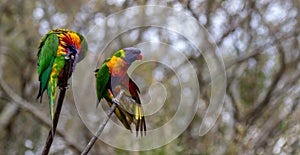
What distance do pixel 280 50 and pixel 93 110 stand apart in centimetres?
294

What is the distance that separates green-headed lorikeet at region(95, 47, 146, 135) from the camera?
25.0 inches

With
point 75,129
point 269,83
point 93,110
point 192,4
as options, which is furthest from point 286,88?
point 93,110

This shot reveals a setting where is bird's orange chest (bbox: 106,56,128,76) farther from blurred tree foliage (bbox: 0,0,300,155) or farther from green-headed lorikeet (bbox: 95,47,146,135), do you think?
blurred tree foliage (bbox: 0,0,300,155)

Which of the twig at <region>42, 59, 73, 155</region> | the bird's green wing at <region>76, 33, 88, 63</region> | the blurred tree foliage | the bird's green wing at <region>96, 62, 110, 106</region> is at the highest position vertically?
the blurred tree foliage

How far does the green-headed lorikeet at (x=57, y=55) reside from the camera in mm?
640

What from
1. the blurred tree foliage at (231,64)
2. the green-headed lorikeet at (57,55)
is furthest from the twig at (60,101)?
the blurred tree foliage at (231,64)

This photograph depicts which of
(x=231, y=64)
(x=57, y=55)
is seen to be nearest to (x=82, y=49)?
(x=57, y=55)

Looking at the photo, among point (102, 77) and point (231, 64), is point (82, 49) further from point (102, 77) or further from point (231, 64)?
point (231, 64)

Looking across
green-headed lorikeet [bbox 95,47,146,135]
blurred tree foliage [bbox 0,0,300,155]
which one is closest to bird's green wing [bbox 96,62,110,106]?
green-headed lorikeet [bbox 95,47,146,135]

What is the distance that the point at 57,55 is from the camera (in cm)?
66

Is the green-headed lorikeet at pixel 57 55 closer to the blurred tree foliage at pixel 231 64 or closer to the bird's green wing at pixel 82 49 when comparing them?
the bird's green wing at pixel 82 49

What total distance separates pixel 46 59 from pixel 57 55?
3cm

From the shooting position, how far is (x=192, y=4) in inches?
130

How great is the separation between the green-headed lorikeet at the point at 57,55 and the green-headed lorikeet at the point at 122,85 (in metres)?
0.04
